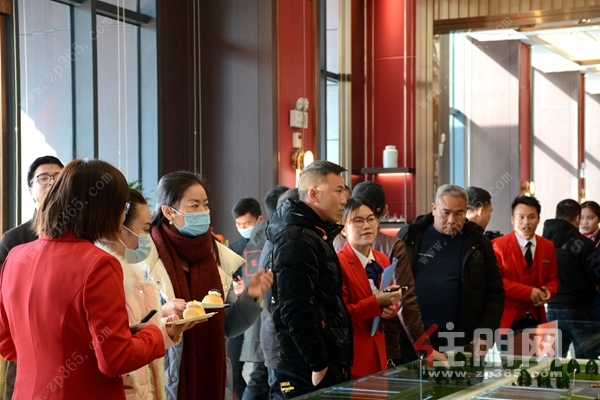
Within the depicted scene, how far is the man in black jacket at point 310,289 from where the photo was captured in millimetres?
3426

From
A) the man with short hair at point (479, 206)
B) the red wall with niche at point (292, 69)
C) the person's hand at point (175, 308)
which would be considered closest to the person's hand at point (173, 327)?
the person's hand at point (175, 308)

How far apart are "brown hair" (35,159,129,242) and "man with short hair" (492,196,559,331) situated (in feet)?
11.9

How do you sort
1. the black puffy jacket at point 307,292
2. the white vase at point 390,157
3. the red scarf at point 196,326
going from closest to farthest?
the red scarf at point 196,326 < the black puffy jacket at point 307,292 < the white vase at point 390,157

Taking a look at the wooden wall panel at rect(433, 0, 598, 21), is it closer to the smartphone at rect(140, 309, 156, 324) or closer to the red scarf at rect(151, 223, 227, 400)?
the red scarf at rect(151, 223, 227, 400)

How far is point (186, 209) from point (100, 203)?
103 cm

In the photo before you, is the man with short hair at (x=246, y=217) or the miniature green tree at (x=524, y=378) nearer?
the miniature green tree at (x=524, y=378)

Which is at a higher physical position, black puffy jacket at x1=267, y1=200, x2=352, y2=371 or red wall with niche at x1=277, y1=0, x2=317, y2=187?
red wall with niche at x1=277, y1=0, x2=317, y2=187

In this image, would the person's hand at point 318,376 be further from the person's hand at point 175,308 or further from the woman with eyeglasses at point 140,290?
the person's hand at point 175,308

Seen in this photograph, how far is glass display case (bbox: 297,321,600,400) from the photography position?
2857 millimetres

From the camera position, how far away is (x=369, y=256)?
14.1 ft

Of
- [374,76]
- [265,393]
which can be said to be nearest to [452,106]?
[374,76]

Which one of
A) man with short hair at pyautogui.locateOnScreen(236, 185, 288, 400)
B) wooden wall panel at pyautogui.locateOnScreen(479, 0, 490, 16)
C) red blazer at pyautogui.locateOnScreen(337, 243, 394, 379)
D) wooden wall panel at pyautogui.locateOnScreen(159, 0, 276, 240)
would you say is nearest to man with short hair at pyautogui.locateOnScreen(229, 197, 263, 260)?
man with short hair at pyautogui.locateOnScreen(236, 185, 288, 400)

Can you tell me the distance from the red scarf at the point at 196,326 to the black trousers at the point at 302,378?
0.28 m

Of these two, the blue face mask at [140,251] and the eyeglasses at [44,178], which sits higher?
the eyeglasses at [44,178]
